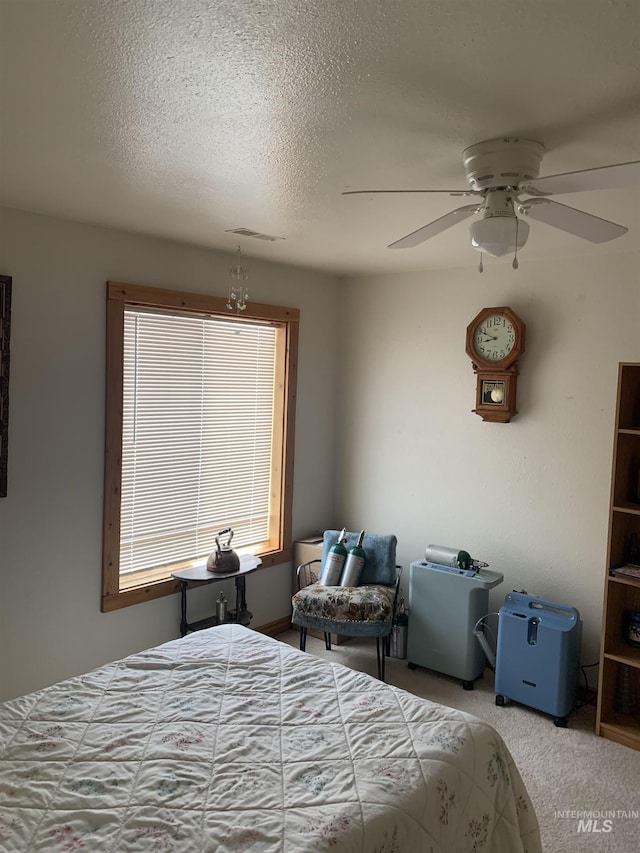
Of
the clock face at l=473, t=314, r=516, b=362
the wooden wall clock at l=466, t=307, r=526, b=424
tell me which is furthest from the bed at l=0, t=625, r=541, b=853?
the clock face at l=473, t=314, r=516, b=362

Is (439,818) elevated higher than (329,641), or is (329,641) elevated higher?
(439,818)

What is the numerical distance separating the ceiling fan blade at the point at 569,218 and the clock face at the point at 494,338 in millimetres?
1666

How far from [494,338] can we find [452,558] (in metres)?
1.35

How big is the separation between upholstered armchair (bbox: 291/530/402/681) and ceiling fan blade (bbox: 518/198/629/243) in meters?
2.28

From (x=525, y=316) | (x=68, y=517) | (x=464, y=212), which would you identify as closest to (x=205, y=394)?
(x=68, y=517)

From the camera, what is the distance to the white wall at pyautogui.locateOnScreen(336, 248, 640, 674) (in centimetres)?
351

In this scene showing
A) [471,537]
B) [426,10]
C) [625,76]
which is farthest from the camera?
[471,537]

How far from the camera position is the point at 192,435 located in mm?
3836

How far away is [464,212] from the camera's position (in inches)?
78.0

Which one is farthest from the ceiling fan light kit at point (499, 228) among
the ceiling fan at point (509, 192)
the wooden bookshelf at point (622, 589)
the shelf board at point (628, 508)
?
the shelf board at point (628, 508)

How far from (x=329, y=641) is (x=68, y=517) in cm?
187

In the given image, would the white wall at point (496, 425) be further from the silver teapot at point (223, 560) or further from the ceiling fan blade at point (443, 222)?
the ceiling fan blade at point (443, 222)

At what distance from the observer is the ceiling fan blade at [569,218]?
1921mm

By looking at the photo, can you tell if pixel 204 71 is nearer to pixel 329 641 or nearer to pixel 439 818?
pixel 439 818
